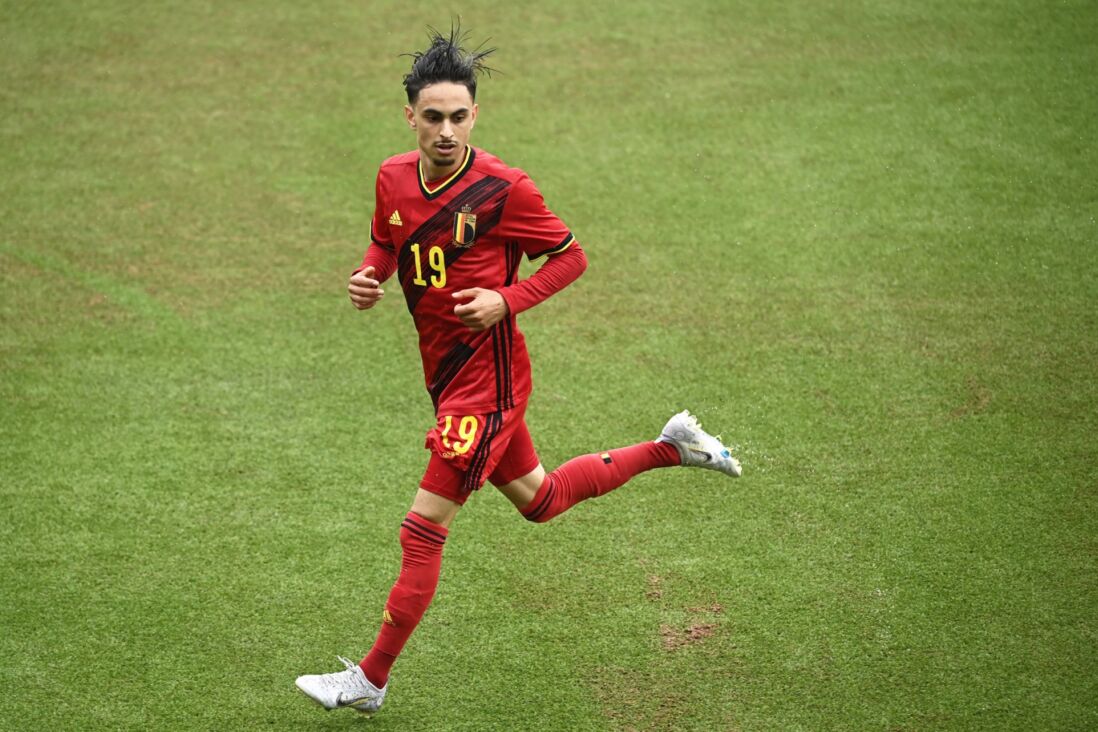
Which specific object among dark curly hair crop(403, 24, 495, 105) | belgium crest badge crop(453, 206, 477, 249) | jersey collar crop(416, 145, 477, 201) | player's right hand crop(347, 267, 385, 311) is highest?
dark curly hair crop(403, 24, 495, 105)

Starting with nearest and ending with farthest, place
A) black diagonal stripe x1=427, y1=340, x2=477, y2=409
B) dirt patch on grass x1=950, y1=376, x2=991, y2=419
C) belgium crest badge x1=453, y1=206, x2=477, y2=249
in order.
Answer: belgium crest badge x1=453, y1=206, x2=477, y2=249, black diagonal stripe x1=427, y1=340, x2=477, y2=409, dirt patch on grass x1=950, y1=376, x2=991, y2=419

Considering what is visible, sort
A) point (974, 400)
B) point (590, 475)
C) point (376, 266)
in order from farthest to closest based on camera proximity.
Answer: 1. point (974, 400)
2. point (590, 475)
3. point (376, 266)

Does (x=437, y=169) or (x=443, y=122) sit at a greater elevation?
(x=443, y=122)

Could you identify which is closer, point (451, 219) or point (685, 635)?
point (451, 219)

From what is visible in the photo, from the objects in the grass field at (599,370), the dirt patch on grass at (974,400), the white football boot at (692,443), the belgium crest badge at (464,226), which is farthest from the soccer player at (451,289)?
the dirt patch on grass at (974,400)

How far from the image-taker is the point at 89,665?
3.91m

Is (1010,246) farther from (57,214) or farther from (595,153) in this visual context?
(57,214)

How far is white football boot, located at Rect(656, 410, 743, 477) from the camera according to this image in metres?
4.16

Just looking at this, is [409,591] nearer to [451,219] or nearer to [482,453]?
[482,453]

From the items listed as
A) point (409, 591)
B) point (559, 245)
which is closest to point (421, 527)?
point (409, 591)

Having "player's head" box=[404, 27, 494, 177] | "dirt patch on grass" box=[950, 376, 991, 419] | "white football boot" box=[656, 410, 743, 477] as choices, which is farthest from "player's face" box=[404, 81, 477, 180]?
"dirt patch on grass" box=[950, 376, 991, 419]

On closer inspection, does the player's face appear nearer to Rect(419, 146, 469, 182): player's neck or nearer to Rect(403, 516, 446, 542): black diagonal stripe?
Rect(419, 146, 469, 182): player's neck

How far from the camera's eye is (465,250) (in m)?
3.59

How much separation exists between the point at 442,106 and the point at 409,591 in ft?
4.78
